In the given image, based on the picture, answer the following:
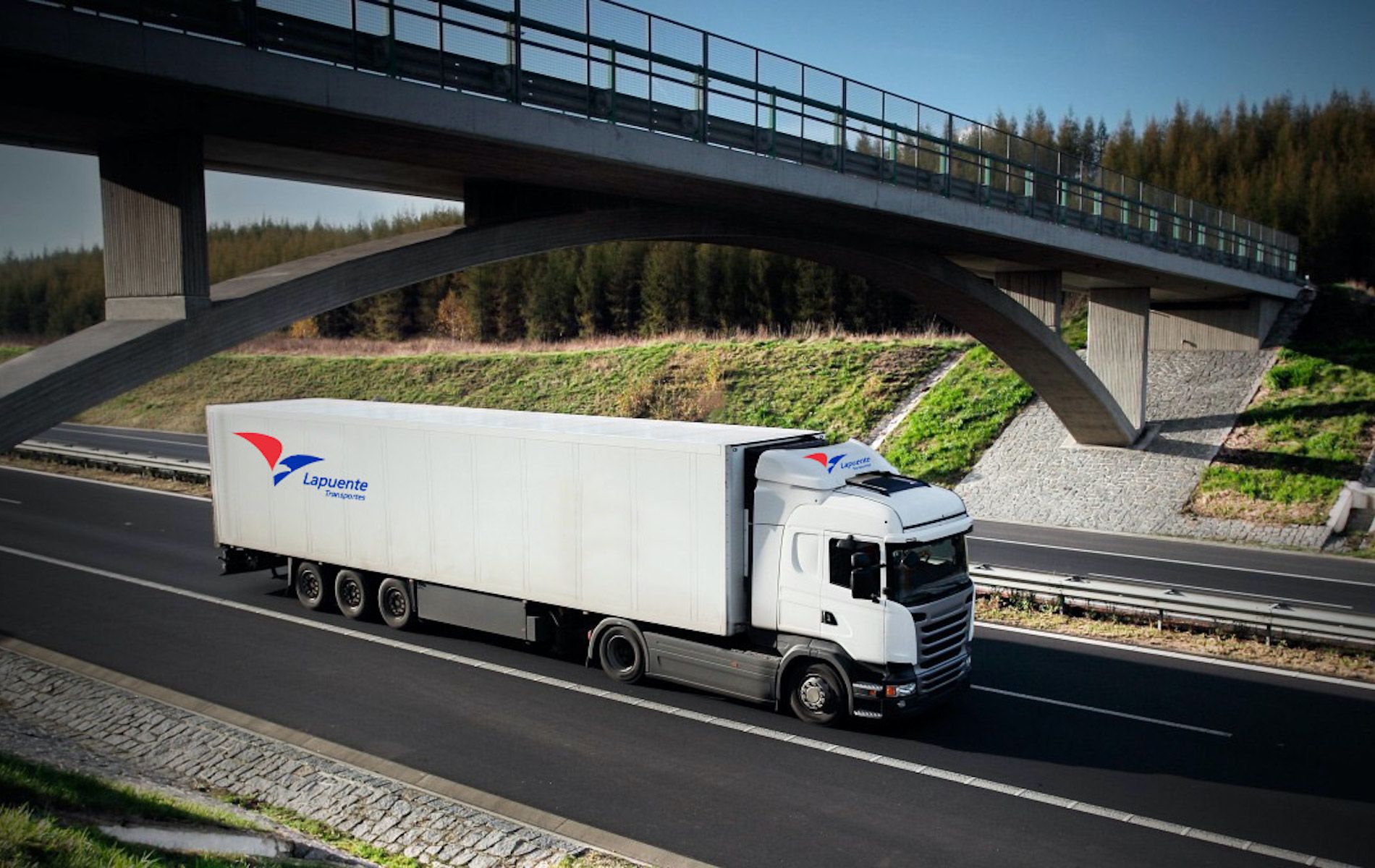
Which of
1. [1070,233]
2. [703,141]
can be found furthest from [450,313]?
[703,141]

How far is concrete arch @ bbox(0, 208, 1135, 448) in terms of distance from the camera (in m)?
10.7

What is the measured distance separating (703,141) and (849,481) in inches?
252

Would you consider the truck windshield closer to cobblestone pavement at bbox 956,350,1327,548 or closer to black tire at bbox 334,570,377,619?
black tire at bbox 334,570,377,619

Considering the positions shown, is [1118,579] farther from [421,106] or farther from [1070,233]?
[421,106]

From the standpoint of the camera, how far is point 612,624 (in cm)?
1248

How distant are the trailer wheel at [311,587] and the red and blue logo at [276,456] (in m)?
1.38

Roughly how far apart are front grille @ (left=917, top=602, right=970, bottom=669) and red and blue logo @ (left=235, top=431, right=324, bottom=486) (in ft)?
29.7

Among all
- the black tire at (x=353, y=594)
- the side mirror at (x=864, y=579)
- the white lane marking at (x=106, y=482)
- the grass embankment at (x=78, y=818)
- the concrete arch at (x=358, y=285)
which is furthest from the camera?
the white lane marking at (x=106, y=482)

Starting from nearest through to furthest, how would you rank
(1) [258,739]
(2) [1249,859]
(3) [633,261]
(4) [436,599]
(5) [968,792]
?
1. (2) [1249,859]
2. (5) [968,792]
3. (1) [258,739]
4. (4) [436,599]
5. (3) [633,261]

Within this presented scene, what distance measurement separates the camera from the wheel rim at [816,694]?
1125cm

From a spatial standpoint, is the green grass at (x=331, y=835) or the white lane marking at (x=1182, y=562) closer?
the green grass at (x=331, y=835)

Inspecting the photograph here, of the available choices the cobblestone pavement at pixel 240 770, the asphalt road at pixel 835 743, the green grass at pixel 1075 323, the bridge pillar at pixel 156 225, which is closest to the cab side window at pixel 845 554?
the asphalt road at pixel 835 743

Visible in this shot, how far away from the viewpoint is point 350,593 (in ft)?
50.1

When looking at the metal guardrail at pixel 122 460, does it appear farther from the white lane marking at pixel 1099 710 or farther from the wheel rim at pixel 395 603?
the white lane marking at pixel 1099 710
